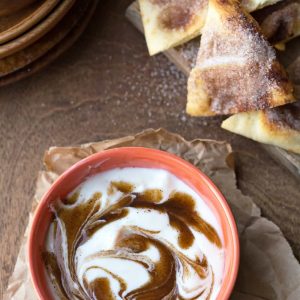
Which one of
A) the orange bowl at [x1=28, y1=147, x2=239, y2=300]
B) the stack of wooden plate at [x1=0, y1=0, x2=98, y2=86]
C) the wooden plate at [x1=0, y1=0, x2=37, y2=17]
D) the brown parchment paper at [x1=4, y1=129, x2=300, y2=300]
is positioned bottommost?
the brown parchment paper at [x1=4, y1=129, x2=300, y2=300]

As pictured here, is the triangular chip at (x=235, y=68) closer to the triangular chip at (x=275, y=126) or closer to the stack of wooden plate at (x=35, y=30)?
the triangular chip at (x=275, y=126)

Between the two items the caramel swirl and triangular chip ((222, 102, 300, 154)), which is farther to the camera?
triangular chip ((222, 102, 300, 154))

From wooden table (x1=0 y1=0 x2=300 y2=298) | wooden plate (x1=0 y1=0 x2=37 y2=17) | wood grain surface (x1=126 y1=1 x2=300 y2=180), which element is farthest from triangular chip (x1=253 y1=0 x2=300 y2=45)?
wooden plate (x1=0 y1=0 x2=37 y2=17)

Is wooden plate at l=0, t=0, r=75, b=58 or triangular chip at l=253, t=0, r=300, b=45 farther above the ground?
A: triangular chip at l=253, t=0, r=300, b=45

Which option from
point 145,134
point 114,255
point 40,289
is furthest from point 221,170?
point 40,289

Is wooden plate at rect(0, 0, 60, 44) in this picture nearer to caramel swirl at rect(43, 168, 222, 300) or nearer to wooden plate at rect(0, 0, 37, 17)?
wooden plate at rect(0, 0, 37, 17)

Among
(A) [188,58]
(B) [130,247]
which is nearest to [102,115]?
(A) [188,58]

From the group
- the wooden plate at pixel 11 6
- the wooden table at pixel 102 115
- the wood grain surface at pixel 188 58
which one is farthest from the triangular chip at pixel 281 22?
the wooden plate at pixel 11 6

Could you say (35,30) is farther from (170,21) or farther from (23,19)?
(170,21)
